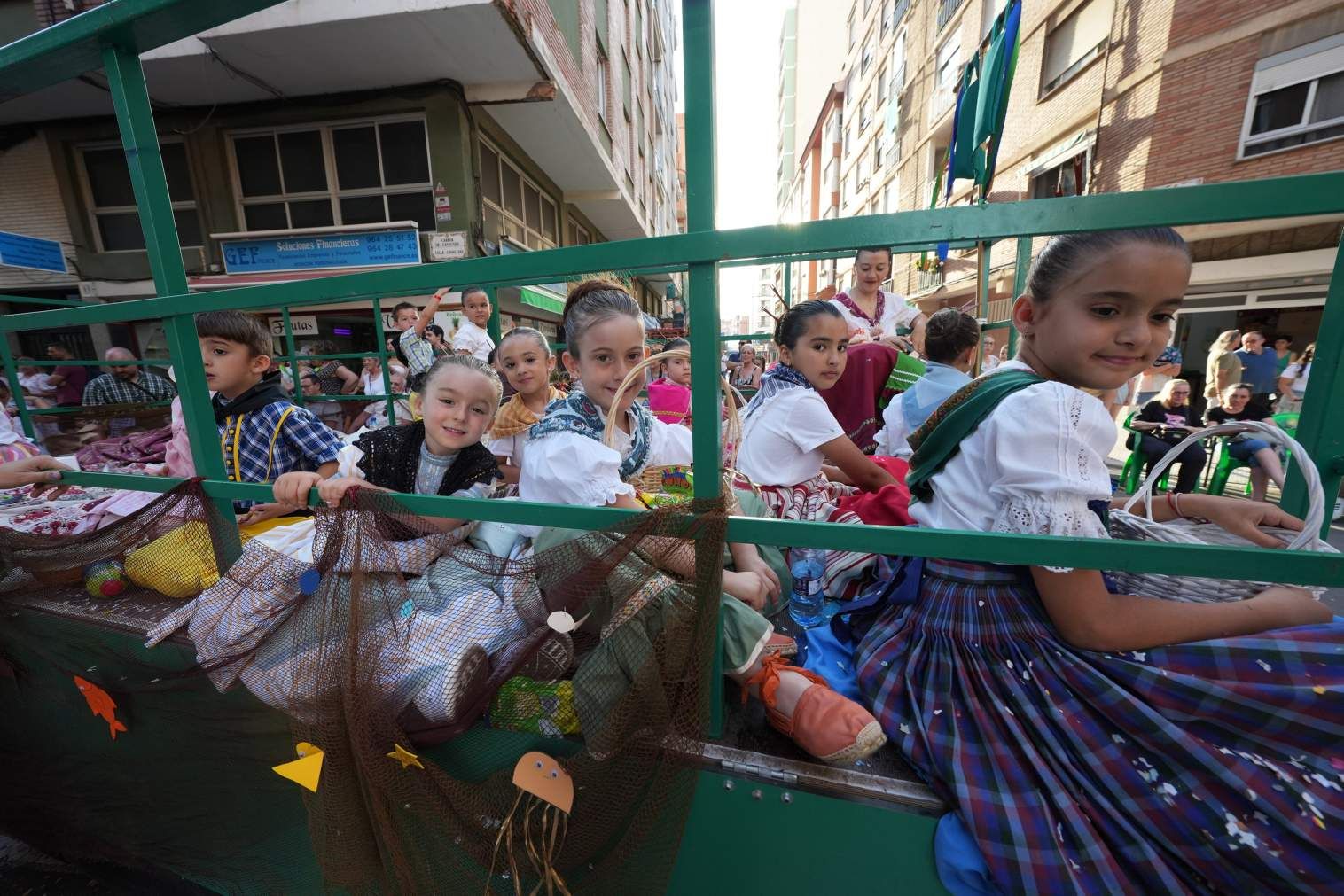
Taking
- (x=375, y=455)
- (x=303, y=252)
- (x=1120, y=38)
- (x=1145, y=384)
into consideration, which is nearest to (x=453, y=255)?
(x=303, y=252)

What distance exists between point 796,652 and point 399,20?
8.03 metres

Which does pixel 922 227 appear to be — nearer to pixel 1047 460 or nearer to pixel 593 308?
pixel 1047 460

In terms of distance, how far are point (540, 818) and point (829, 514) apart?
1.43 m

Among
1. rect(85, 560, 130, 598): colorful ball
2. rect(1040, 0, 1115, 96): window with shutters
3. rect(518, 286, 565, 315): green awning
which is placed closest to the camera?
rect(85, 560, 130, 598): colorful ball

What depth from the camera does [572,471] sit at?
1.48 m

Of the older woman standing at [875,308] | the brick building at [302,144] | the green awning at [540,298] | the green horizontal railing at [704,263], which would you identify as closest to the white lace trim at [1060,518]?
the green horizontal railing at [704,263]

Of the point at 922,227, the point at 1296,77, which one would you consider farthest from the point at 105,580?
the point at 1296,77

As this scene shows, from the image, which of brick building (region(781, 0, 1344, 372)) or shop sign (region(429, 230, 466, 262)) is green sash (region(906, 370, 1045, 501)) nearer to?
brick building (region(781, 0, 1344, 372))

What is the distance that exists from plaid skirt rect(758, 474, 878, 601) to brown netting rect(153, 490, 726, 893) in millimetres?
813

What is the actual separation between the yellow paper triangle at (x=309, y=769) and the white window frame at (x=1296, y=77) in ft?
48.7

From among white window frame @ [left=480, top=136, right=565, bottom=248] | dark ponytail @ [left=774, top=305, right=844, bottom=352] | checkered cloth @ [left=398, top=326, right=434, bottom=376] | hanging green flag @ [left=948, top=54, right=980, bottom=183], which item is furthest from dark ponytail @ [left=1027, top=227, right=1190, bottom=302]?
white window frame @ [left=480, top=136, right=565, bottom=248]

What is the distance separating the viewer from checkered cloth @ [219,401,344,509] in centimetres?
206

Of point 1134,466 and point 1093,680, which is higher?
point 1093,680

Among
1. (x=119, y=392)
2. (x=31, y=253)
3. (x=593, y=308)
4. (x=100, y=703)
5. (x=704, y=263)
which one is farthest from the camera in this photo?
(x=31, y=253)
